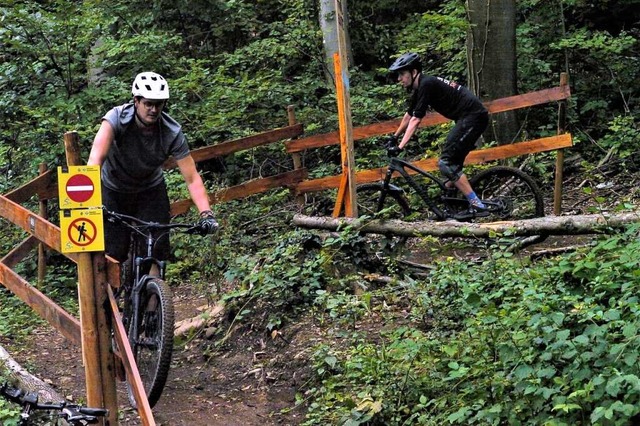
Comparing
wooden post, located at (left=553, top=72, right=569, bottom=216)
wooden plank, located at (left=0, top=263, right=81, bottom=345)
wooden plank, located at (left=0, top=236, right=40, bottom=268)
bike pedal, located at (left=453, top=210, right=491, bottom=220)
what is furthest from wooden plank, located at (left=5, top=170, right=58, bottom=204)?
wooden post, located at (left=553, top=72, right=569, bottom=216)

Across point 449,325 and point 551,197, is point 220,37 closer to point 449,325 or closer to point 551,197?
point 551,197

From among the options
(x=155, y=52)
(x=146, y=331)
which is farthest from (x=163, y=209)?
(x=155, y=52)

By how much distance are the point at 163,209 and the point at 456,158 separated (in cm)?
361

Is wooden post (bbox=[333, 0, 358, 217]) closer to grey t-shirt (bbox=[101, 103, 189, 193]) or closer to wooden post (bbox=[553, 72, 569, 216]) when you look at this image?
grey t-shirt (bbox=[101, 103, 189, 193])

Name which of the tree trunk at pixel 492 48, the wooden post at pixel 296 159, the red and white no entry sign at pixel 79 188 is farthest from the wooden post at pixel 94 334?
the tree trunk at pixel 492 48

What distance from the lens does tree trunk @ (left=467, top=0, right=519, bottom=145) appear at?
995 centimetres

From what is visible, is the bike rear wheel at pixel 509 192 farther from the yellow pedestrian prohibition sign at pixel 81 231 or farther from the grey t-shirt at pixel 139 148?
the yellow pedestrian prohibition sign at pixel 81 231

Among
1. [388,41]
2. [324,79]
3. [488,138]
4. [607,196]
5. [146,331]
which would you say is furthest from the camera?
[388,41]

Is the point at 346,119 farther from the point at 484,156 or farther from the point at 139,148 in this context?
the point at 484,156

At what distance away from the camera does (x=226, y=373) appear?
5.94m

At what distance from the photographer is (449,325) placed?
5.16m

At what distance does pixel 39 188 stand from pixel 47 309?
3.71 meters

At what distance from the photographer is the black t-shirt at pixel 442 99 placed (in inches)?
306

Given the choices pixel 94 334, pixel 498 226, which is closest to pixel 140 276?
pixel 94 334
